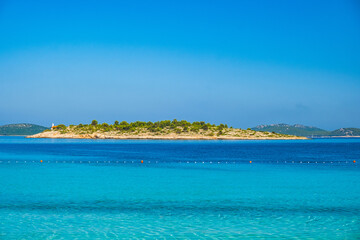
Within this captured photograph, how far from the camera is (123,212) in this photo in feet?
64.7

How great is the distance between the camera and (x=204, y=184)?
30.6m

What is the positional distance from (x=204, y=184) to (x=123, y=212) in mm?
11880

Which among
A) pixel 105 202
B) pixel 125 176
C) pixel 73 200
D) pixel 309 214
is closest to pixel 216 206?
pixel 309 214

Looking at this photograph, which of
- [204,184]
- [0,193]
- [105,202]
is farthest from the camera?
[204,184]

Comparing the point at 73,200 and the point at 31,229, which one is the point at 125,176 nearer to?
the point at 73,200

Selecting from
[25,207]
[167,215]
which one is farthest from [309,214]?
[25,207]

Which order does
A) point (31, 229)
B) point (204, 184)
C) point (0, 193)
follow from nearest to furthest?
1. point (31, 229)
2. point (0, 193)
3. point (204, 184)

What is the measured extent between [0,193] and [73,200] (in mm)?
5788

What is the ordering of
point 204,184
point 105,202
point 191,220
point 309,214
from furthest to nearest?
point 204,184
point 105,202
point 309,214
point 191,220

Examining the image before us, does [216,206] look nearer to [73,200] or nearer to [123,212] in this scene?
[123,212]

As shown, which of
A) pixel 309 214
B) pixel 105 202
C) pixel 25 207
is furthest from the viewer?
pixel 105 202

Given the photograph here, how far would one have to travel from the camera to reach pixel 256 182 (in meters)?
32.2

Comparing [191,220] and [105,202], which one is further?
[105,202]

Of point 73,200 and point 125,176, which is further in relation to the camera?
point 125,176
